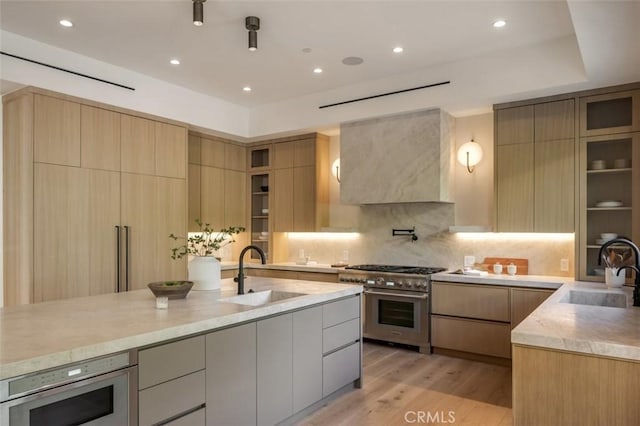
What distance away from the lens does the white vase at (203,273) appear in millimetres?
3252

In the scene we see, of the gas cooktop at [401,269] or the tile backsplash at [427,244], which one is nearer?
the tile backsplash at [427,244]

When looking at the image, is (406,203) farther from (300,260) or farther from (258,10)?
(258,10)

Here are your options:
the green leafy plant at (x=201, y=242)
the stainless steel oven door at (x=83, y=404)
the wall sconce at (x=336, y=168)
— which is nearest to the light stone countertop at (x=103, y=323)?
the stainless steel oven door at (x=83, y=404)

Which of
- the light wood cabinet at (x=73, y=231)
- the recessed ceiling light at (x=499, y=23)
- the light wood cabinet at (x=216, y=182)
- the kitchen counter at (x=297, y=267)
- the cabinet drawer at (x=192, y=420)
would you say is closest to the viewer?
the cabinet drawer at (x=192, y=420)

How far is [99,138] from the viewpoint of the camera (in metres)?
4.41

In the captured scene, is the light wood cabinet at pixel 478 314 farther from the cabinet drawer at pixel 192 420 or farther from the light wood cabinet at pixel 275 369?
the cabinet drawer at pixel 192 420

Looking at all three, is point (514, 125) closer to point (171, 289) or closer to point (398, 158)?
point (398, 158)

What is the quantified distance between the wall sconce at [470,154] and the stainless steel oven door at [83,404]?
4.15 metres

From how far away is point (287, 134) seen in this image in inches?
237

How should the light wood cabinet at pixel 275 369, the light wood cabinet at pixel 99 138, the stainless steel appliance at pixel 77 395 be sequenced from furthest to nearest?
the light wood cabinet at pixel 99 138 < the light wood cabinet at pixel 275 369 < the stainless steel appliance at pixel 77 395

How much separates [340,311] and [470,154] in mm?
2648

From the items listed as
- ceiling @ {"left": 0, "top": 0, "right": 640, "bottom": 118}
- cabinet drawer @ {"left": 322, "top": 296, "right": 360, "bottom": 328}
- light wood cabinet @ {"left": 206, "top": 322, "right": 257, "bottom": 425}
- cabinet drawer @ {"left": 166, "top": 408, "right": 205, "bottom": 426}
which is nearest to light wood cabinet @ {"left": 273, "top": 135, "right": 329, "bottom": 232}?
ceiling @ {"left": 0, "top": 0, "right": 640, "bottom": 118}

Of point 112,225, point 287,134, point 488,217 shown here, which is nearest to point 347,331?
point 488,217

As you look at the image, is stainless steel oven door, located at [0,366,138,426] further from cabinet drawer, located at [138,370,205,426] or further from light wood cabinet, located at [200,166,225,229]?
light wood cabinet, located at [200,166,225,229]
